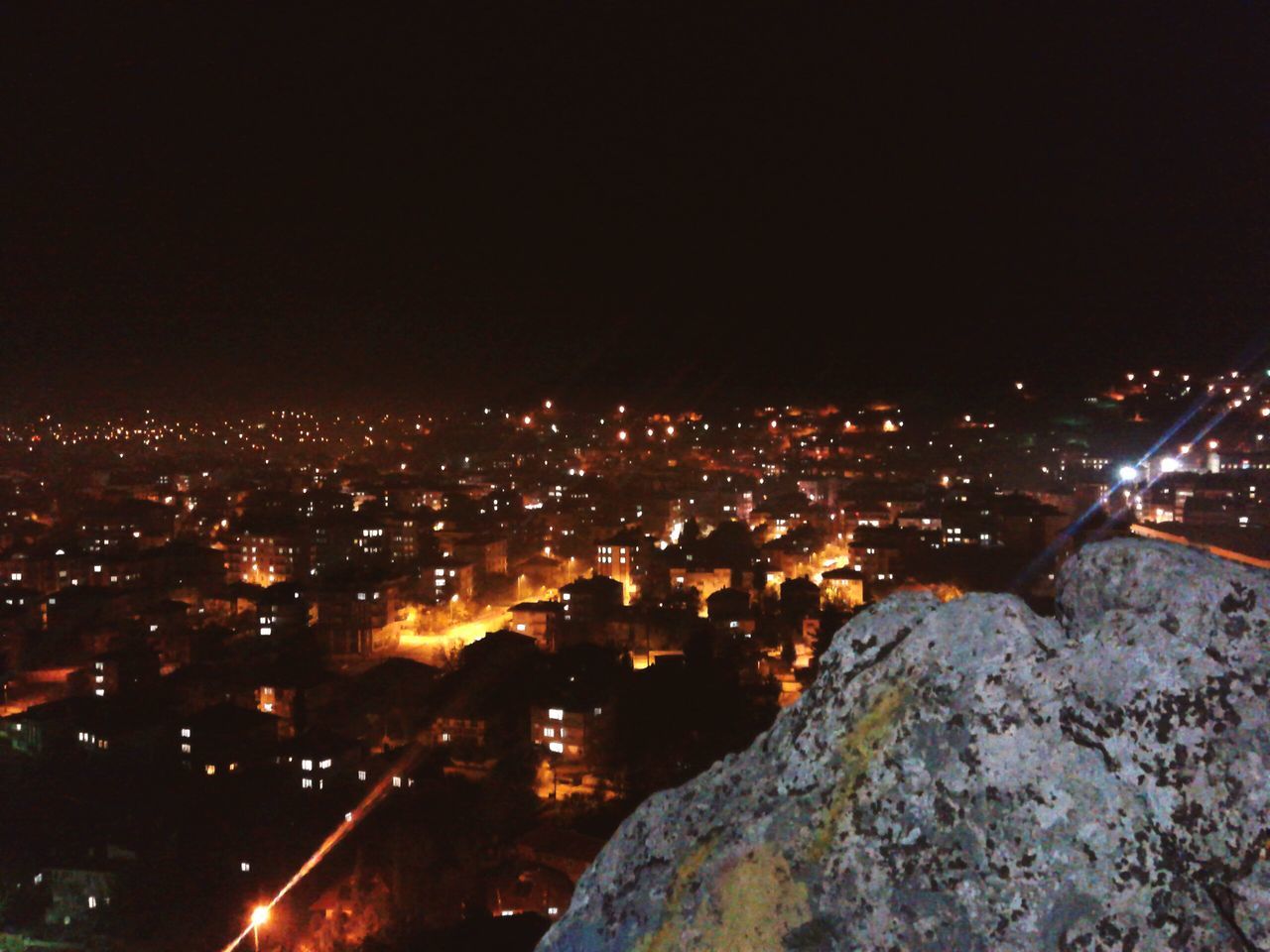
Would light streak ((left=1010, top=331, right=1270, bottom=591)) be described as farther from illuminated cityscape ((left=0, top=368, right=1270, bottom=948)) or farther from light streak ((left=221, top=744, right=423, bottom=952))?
light streak ((left=221, top=744, right=423, bottom=952))

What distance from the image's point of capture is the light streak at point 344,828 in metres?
10.2

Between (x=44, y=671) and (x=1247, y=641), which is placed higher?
(x=1247, y=641)

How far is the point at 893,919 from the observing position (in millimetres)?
1355

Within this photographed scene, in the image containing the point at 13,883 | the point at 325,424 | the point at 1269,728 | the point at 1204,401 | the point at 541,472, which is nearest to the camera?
the point at 1269,728

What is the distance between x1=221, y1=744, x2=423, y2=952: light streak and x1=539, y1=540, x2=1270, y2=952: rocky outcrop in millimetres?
10050

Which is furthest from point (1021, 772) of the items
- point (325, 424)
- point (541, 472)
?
point (325, 424)

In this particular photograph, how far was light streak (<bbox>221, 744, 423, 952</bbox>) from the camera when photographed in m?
10.2

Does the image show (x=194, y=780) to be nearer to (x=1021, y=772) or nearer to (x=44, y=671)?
(x=44, y=671)

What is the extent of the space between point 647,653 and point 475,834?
911 cm

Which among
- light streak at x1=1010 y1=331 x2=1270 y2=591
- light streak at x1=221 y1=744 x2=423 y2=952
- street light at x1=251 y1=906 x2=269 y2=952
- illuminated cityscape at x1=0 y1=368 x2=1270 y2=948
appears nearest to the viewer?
street light at x1=251 y1=906 x2=269 y2=952

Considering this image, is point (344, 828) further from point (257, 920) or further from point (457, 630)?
point (457, 630)

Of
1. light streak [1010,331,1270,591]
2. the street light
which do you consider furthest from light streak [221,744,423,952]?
light streak [1010,331,1270,591]

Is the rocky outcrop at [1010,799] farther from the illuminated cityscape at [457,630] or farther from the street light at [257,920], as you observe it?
the street light at [257,920]

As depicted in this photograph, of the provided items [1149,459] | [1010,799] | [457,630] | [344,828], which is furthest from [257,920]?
[1149,459]
